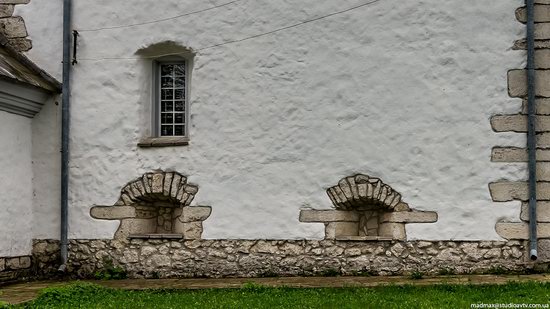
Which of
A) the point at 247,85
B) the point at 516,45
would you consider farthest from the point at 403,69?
the point at 247,85

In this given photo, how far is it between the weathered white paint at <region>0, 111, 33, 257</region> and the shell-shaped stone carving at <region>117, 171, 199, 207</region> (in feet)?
4.10

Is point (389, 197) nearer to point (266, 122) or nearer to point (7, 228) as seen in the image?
point (266, 122)

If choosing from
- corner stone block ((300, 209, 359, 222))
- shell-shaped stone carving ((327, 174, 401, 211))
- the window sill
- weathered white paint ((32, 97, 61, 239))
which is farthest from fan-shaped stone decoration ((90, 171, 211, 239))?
shell-shaped stone carving ((327, 174, 401, 211))

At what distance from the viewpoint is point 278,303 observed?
695 centimetres

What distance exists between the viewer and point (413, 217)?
8.76 metres

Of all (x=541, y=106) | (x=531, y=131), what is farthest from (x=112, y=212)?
(x=541, y=106)

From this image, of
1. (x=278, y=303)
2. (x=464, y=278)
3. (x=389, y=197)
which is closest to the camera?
→ (x=278, y=303)

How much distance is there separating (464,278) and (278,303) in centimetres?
245

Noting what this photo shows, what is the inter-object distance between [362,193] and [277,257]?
4.31 ft

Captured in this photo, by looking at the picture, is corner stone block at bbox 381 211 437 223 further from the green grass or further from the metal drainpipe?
the metal drainpipe

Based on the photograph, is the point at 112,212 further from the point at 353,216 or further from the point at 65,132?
the point at 353,216

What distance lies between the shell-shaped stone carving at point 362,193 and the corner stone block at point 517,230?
4.03ft

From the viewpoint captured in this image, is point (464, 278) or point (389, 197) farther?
point (389, 197)

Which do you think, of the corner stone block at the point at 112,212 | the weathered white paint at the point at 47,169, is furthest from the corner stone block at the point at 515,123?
the weathered white paint at the point at 47,169
